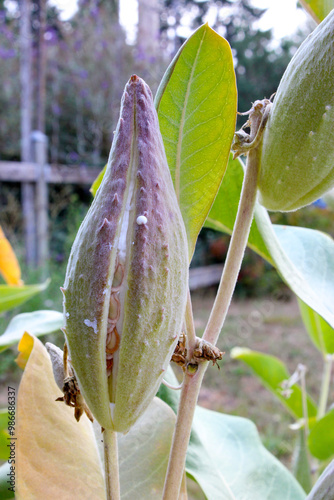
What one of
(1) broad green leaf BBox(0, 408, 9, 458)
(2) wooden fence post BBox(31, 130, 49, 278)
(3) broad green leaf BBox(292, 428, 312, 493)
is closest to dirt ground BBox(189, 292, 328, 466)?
(2) wooden fence post BBox(31, 130, 49, 278)

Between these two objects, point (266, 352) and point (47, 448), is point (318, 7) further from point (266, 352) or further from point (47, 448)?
point (266, 352)

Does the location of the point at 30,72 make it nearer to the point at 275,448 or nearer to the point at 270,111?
the point at 275,448

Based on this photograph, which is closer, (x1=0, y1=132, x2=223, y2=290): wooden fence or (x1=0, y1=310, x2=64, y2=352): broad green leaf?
(x1=0, y1=310, x2=64, y2=352): broad green leaf

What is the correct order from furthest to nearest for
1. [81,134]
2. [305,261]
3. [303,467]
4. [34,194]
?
[81,134], [34,194], [303,467], [305,261]

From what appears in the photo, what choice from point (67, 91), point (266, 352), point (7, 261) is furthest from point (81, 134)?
point (7, 261)

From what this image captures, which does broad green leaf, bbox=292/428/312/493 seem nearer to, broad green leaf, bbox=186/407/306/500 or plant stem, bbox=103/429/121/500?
broad green leaf, bbox=186/407/306/500
